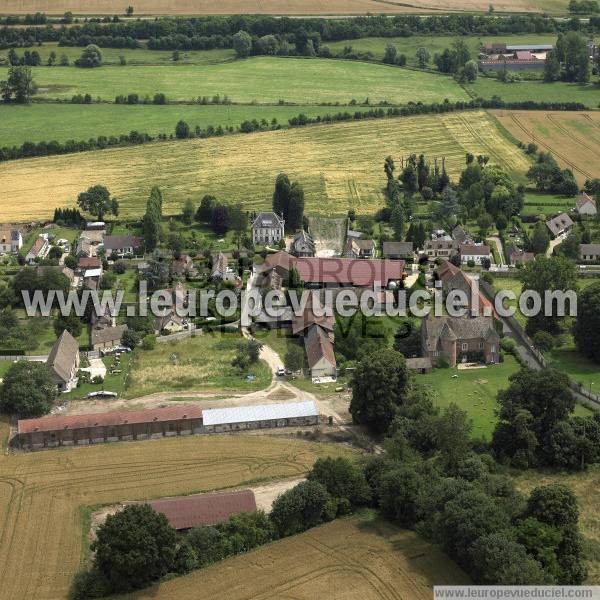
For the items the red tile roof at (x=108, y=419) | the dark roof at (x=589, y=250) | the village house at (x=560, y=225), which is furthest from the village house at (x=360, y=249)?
the red tile roof at (x=108, y=419)

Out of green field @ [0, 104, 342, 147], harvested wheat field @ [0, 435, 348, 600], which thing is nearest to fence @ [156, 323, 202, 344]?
harvested wheat field @ [0, 435, 348, 600]

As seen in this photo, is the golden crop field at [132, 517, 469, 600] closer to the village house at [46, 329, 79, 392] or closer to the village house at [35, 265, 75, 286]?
the village house at [46, 329, 79, 392]

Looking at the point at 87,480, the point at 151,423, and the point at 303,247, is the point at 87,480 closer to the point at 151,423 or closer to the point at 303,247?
the point at 151,423

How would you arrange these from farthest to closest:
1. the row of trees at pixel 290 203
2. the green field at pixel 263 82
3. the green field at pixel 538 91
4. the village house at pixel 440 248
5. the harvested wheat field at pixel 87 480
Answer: the green field at pixel 263 82 → the green field at pixel 538 91 → the row of trees at pixel 290 203 → the village house at pixel 440 248 → the harvested wheat field at pixel 87 480

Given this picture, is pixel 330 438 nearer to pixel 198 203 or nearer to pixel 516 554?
pixel 516 554

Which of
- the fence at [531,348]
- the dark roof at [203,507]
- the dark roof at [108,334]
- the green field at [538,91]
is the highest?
the green field at [538,91]

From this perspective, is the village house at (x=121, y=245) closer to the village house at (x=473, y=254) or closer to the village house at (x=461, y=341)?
the village house at (x=473, y=254)

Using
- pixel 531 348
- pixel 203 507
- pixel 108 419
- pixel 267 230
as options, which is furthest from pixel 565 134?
pixel 203 507
